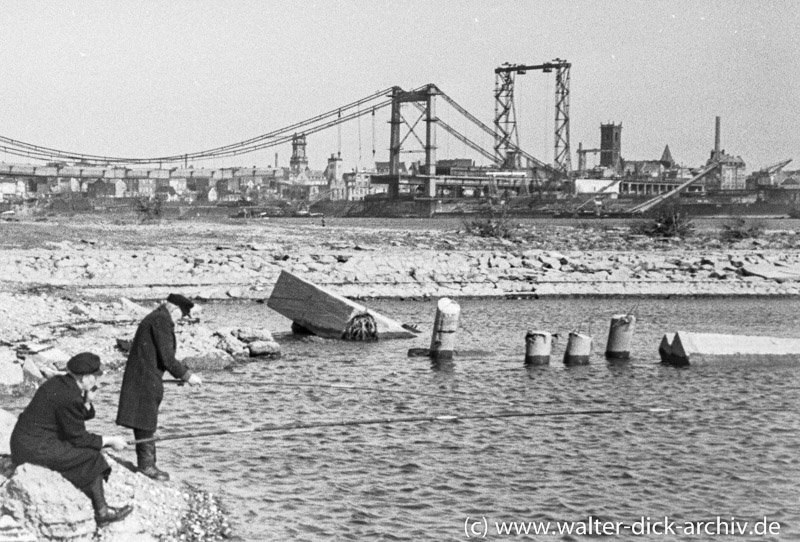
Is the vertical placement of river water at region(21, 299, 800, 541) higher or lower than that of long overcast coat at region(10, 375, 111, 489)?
lower

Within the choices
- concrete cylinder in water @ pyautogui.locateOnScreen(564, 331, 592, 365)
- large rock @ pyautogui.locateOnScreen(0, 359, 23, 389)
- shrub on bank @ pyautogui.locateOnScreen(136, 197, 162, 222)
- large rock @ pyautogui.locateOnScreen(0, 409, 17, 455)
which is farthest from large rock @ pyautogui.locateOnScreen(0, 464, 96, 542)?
shrub on bank @ pyautogui.locateOnScreen(136, 197, 162, 222)

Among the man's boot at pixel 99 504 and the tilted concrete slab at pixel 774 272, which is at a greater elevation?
the man's boot at pixel 99 504

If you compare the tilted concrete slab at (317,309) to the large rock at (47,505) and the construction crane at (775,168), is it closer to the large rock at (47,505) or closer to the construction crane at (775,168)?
the large rock at (47,505)

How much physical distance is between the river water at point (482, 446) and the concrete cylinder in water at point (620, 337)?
0.20 m

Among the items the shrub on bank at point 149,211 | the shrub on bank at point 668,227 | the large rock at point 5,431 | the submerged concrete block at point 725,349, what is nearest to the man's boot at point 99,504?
the large rock at point 5,431

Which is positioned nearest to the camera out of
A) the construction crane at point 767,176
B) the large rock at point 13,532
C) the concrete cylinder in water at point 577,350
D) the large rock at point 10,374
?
the large rock at point 13,532

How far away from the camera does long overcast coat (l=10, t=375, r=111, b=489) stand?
5859 millimetres

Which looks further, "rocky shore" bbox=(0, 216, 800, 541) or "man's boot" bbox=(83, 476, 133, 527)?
"rocky shore" bbox=(0, 216, 800, 541)

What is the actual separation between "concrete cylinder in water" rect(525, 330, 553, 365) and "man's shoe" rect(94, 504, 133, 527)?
831 cm

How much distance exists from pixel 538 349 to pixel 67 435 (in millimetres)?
8676

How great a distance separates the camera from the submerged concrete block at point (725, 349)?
13.7m

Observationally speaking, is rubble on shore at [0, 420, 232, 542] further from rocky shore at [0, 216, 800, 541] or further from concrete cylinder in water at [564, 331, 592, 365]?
concrete cylinder in water at [564, 331, 592, 365]

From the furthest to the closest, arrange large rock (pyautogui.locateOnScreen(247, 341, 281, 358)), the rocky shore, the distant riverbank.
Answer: the distant riverbank → large rock (pyautogui.locateOnScreen(247, 341, 281, 358)) → the rocky shore

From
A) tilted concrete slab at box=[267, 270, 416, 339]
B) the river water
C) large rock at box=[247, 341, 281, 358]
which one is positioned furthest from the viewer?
tilted concrete slab at box=[267, 270, 416, 339]
